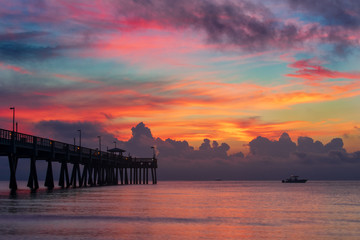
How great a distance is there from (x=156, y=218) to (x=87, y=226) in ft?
26.6

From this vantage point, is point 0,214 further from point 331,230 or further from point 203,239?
point 331,230

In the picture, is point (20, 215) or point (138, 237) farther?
point (20, 215)

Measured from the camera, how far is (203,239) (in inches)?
993

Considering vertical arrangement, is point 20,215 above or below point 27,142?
below

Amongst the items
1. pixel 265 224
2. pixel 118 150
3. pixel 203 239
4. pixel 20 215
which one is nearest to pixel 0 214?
pixel 20 215

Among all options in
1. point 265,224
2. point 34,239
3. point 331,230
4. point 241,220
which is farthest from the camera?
point 241,220

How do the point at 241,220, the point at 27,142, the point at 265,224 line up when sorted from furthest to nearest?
the point at 27,142
the point at 241,220
the point at 265,224

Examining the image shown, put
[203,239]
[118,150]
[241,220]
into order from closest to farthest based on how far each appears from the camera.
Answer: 1. [203,239]
2. [241,220]
3. [118,150]

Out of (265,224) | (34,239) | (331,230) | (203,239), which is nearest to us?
(34,239)

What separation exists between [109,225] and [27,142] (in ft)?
148

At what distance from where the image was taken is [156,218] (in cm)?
3650

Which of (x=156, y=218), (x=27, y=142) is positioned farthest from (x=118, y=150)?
(x=156, y=218)

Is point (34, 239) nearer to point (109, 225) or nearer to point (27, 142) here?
point (109, 225)

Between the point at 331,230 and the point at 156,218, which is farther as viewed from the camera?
the point at 156,218
